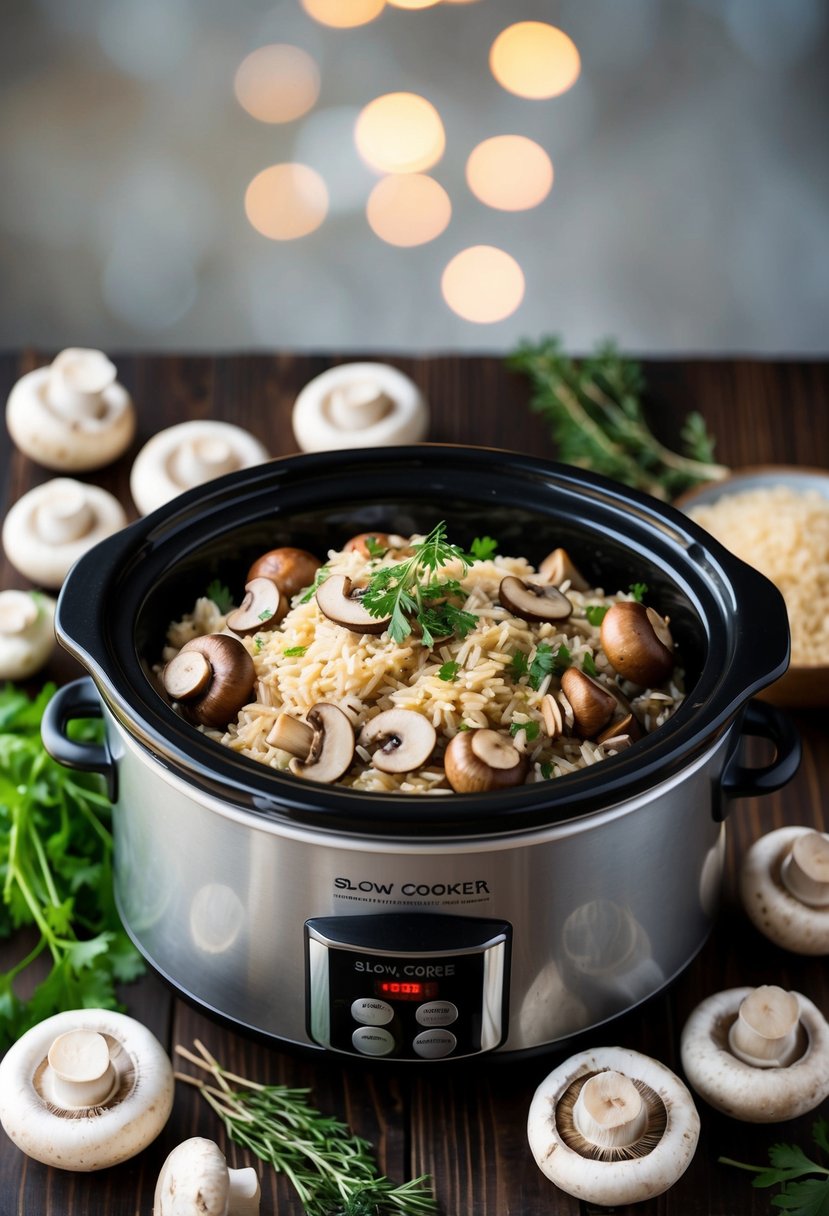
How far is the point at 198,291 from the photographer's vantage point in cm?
423

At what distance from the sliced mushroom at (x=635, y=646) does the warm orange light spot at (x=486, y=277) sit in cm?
285

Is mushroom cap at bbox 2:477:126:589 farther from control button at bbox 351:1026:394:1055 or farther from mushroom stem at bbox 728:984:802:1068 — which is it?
mushroom stem at bbox 728:984:802:1068

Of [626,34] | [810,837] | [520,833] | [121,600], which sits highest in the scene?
[626,34]

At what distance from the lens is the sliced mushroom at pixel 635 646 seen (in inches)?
60.1

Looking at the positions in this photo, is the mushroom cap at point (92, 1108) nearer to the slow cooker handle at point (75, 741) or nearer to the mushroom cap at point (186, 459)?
the slow cooker handle at point (75, 741)

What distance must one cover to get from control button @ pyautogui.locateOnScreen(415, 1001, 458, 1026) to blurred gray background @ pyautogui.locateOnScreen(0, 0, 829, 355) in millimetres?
2955

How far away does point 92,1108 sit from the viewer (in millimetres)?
1400

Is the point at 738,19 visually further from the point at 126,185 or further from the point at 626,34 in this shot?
the point at 126,185

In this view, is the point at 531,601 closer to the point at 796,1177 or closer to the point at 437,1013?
the point at 437,1013

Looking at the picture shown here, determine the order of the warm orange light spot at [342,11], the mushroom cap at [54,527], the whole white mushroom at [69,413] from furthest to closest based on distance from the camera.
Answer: the warm orange light spot at [342,11] → the whole white mushroom at [69,413] → the mushroom cap at [54,527]

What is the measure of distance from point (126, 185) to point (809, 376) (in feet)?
8.27

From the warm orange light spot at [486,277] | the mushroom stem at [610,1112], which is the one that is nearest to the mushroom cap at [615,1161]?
the mushroom stem at [610,1112]

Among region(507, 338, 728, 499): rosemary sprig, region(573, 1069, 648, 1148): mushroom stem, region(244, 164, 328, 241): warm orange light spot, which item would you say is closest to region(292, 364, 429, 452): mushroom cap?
region(507, 338, 728, 499): rosemary sprig

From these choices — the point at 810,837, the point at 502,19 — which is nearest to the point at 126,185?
the point at 502,19
